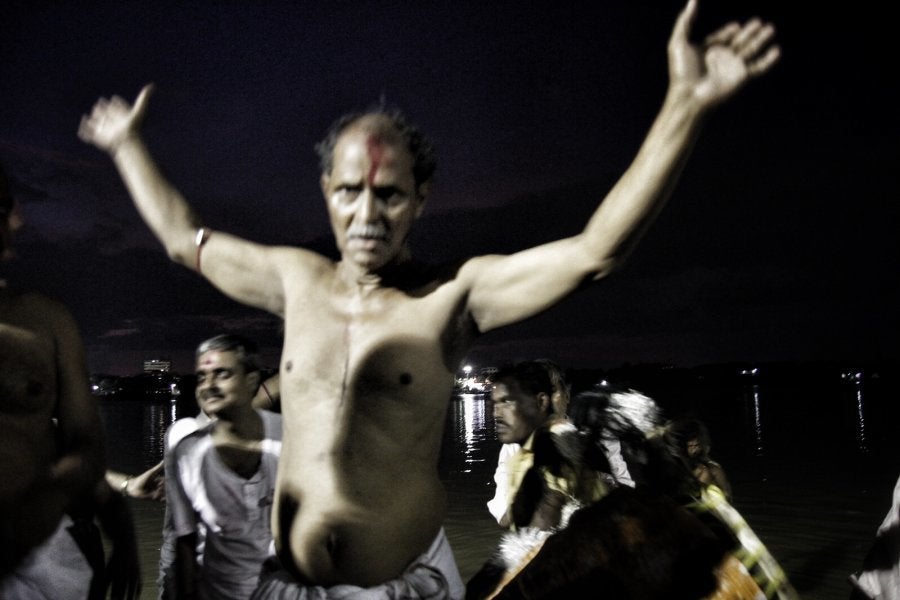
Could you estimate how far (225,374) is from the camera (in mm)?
3967

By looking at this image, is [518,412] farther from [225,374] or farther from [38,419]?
[38,419]

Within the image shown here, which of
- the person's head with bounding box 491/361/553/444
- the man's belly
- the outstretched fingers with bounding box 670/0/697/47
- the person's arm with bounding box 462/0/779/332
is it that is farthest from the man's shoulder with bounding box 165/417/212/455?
the outstretched fingers with bounding box 670/0/697/47

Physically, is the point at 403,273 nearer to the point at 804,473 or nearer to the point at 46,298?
the point at 46,298

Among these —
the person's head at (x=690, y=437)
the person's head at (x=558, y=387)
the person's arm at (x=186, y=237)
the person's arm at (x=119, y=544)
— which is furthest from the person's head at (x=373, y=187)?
the person's head at (x=558, y=387)

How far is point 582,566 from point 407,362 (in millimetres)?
848

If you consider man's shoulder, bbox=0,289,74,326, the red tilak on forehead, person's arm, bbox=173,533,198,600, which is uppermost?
the red tilak on forehead

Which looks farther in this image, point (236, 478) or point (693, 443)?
→ point (693, 443)

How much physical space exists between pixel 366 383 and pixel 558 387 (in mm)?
2806

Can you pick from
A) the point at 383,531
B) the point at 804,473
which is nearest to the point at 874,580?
the point at 383,531

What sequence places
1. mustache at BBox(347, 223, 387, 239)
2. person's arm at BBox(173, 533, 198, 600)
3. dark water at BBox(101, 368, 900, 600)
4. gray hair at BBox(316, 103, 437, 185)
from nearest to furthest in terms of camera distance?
mustache at BBox(347, 223, 387, 239) → gray hair at BBox(316, 103, 437, 185) → person's arm at BBox(173, 533, 198, 600) → dark water at BBox(101, 368, 900, 600)

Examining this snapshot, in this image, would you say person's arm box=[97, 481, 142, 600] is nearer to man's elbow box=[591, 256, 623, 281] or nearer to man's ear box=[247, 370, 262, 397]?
man's ear box=[247, 370, 262, 397]

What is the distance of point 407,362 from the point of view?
200 centimetres

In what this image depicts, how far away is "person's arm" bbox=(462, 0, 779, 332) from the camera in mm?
1654

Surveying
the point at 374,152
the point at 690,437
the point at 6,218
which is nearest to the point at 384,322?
the point at 374,152
